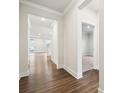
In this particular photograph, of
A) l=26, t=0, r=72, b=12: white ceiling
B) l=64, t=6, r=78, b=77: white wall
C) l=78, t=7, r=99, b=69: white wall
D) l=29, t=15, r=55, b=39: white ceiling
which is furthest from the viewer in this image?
l=29, t=15, r=55, b=39: white ceiling

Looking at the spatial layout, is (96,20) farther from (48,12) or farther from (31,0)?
(31,0)

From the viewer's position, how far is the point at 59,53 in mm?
3688

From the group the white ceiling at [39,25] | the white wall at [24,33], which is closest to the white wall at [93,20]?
the white wall at [24,33]

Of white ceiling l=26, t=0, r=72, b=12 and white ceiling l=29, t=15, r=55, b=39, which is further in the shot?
white ceiling l=29, t=15, r=55, b=39

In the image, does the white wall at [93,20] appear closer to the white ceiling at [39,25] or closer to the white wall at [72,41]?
the white wall at [72,41]

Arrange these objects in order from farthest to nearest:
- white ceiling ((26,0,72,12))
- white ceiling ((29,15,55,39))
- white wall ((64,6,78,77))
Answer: white ceiling ((29,15,55,39)), white ceiling ((26,0,72,12)), white wall ((64,6,78,77))

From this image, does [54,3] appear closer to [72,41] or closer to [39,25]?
[72,41]

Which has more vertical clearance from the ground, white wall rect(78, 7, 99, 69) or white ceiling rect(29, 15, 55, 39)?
white ceiling rect(29, 15, 55, 39)

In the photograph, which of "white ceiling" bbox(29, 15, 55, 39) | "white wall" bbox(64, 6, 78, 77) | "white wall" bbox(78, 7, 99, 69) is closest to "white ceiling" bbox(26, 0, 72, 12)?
"white wall" bbox(64, 6, 78, 77)

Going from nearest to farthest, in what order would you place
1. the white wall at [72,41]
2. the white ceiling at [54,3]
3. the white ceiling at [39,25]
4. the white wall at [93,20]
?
the white wall at [72,41]
the white ceiling at [54,3]
the white wall at [93,20]
the white ceiling at [39,25]

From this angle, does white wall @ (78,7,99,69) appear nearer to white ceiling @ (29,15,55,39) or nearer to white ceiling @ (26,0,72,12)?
white ceiling @ (26,0,72,12)

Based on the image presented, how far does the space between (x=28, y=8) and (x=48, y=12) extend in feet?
2.81
